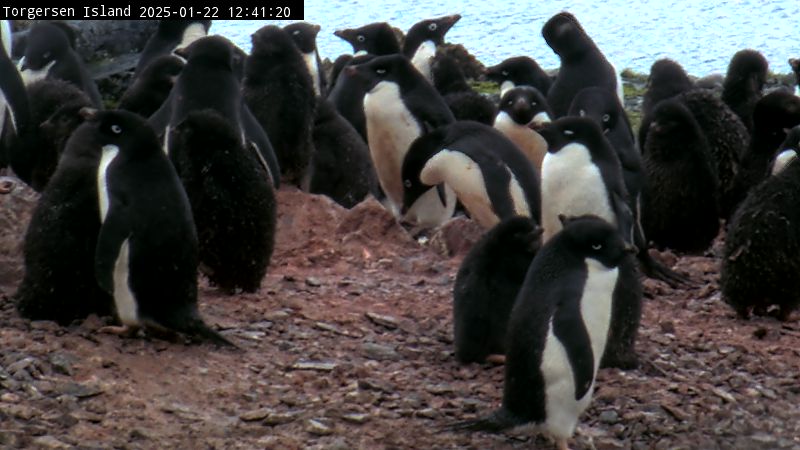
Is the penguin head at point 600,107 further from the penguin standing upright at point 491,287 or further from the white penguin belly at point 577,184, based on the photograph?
the penguin standing upright at point 491,287

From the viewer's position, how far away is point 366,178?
793cm

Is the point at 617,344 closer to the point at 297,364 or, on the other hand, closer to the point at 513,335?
the point at 513,335

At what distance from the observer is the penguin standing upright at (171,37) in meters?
9.22

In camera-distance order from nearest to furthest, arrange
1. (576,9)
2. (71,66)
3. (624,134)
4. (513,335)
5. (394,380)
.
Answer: (513,335), (394,380), (624,134), (71,66), (576,9)

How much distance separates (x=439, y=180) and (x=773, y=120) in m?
1.48

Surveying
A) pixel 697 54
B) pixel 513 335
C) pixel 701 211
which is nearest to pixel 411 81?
pixel 701 211

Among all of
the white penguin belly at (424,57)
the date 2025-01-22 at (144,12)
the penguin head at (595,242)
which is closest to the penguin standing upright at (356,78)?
the white penguin belly at (424,57)

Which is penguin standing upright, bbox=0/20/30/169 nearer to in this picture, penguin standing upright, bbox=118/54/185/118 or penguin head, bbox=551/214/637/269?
penguin standing upright, bbox=118/54/185/118

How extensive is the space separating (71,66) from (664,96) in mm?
3128

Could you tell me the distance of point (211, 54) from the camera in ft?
21.5

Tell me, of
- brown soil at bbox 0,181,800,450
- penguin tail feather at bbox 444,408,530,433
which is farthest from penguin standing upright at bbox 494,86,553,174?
penguin tail feather at bbox 444,408,530,433

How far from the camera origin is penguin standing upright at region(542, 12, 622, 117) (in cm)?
869

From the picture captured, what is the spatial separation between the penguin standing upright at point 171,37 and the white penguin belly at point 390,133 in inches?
72.0

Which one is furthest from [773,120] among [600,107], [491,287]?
[491,287]
